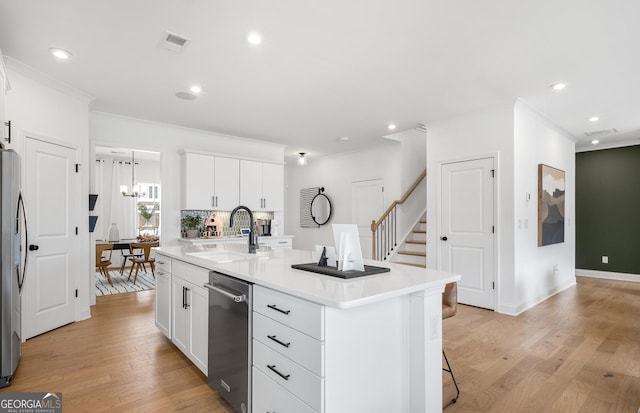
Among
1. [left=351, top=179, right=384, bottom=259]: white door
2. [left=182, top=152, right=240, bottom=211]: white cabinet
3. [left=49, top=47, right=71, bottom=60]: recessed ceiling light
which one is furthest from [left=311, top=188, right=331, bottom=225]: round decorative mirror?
[left=49, top=47, right=71, bottom=60]: recessed ceiling light

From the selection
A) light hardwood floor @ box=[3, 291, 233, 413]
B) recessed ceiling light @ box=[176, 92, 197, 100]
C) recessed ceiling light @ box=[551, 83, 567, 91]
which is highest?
recessed ceiling light @ box=[176, 92, 197, 100]

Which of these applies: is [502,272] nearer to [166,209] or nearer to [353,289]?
[353,289]

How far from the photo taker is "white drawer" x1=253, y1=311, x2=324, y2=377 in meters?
1.46

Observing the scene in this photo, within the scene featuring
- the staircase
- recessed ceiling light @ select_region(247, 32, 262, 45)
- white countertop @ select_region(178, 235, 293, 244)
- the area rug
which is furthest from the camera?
the staircase

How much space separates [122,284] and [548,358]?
21.0ft

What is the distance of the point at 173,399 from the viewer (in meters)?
2.28

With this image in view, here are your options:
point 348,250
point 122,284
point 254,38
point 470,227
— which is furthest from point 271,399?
point 122,284

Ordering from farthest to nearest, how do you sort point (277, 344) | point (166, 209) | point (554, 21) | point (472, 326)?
point (166, 209)
point (472, 326)
point (554, 21)
point (277, 344)

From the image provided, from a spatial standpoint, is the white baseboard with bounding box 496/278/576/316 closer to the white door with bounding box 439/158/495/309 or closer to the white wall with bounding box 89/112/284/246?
the white door with bounding box 439/158/495/309

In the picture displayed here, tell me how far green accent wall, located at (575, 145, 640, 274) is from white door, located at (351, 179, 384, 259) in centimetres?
409

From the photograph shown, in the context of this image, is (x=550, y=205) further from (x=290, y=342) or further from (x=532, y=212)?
(x=290, y=342)

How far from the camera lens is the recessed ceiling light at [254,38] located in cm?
271

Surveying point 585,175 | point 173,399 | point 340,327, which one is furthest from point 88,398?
point 585,175

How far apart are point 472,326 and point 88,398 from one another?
11.8 ft
